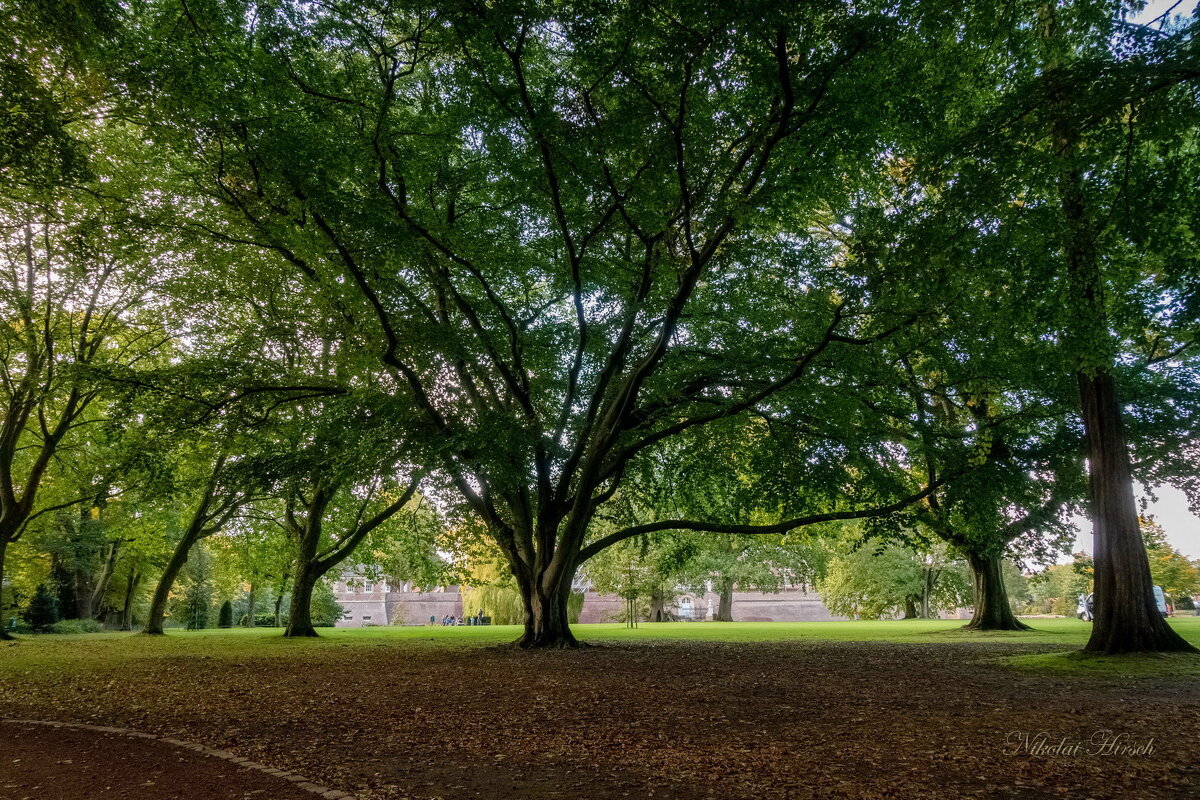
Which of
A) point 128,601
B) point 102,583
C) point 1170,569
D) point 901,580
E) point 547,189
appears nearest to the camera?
point 547,189

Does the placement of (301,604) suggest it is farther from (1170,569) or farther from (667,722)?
(1170,569)

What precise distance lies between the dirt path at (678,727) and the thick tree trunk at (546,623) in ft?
11.9

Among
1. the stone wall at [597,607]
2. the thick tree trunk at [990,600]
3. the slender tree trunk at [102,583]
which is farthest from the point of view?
the stone wall at [597,607]

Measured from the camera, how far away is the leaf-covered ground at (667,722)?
468 centimetres

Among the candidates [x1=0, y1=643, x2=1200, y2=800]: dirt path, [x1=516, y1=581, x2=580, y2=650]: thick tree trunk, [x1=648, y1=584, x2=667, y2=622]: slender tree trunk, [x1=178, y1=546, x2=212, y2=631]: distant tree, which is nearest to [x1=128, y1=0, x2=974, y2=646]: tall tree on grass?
[x1=516, y1=581, x2=580, y2=650]: thick tree trunk

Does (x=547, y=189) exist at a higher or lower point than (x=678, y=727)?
higher

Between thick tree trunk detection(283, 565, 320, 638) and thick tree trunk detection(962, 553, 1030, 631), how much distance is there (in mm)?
21663

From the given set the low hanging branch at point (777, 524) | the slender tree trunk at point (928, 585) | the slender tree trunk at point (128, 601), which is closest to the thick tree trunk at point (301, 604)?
the low hanging branch at point (777, 524)

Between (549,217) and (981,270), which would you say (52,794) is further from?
(549,217)

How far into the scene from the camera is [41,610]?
101 feet

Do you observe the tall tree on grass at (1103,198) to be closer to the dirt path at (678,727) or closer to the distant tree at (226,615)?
the dirt path at (678,727)

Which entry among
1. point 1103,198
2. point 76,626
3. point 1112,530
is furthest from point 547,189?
point 76,626

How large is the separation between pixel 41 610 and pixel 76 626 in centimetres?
230

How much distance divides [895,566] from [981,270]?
118ft
